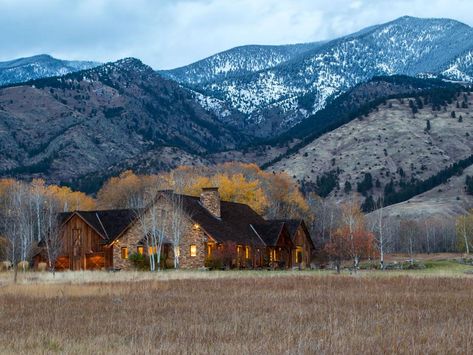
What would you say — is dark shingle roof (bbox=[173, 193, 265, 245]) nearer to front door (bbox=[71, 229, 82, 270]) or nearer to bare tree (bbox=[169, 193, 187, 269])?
bare tree (bbox=[169, 193, 187, 269])

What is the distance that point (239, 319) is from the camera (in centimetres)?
1942

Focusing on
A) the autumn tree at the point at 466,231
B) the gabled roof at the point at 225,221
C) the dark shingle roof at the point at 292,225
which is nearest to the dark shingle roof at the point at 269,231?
the gabled roof at the point at 225,221

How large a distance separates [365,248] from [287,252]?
27.8 feet

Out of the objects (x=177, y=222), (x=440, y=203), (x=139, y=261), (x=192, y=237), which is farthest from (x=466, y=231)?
(x=139, y=261)

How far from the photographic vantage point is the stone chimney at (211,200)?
216 feet

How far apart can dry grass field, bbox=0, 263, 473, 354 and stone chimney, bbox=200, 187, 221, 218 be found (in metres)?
33.4

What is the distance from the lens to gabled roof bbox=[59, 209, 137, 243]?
224 feet

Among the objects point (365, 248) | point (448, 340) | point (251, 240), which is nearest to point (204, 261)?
point (251, 240)

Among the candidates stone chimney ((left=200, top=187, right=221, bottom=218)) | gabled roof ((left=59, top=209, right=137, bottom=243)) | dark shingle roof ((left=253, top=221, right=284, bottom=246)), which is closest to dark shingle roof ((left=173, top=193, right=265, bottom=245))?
stone chimney ((left=200, top=187, right=221, bottom=218))

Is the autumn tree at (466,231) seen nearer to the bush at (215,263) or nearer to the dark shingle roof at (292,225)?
the dark shingle roof at (292,225)

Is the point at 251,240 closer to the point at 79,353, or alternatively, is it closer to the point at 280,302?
the point at 280,302

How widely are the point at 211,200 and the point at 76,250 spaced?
14452 mm

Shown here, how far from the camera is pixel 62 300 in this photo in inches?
1018

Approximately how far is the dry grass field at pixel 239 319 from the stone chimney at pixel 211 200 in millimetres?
33436
